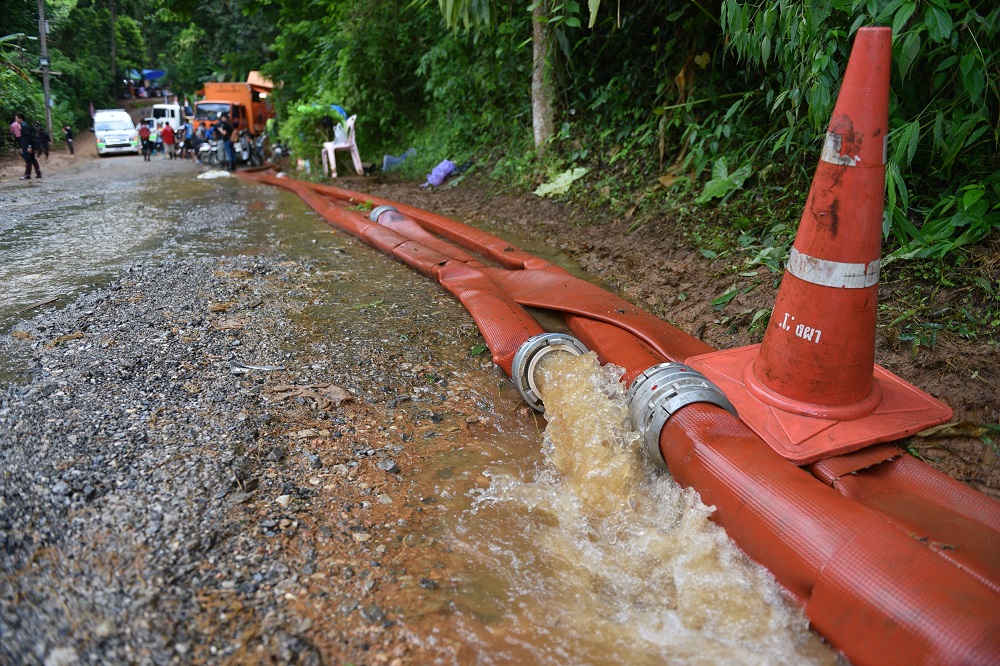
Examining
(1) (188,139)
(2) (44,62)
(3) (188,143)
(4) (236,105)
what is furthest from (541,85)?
(2) (44,62)

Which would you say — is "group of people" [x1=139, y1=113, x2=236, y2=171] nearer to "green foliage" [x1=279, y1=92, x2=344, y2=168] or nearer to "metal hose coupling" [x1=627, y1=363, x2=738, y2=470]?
"green foliage" [x1=279, y1=92, x2=344, y2=168]

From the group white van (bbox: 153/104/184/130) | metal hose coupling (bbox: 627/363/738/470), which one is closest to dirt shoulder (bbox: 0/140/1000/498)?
metal hose coupling (bbox: 627/363/738/470)

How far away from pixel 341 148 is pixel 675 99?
7939mm

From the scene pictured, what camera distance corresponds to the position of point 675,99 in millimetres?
6211

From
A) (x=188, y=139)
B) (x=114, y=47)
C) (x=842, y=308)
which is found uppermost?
(x=114, y=47)

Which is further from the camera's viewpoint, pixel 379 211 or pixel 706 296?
pixel 379 211

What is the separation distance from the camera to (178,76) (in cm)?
4206

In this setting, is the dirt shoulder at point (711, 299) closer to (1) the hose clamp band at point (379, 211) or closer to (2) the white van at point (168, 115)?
(1) the hose clamp band at point (379, 211)

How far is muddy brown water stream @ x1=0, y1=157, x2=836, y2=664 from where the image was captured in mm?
1756

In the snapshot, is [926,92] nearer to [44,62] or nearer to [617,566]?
[617,566]

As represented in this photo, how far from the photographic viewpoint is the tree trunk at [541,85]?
7582 mm

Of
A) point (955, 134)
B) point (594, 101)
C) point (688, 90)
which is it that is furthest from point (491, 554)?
point (594, 101)

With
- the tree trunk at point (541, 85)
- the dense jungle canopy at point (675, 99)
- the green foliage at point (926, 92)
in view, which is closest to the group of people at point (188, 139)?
the dense jungle canopy at point (675, 99)

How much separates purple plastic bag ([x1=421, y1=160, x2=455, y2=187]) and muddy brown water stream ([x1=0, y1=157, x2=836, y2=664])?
5922 millimetres
